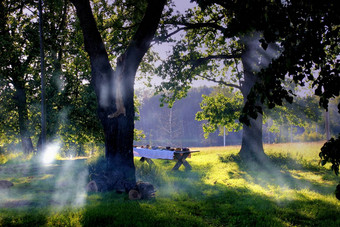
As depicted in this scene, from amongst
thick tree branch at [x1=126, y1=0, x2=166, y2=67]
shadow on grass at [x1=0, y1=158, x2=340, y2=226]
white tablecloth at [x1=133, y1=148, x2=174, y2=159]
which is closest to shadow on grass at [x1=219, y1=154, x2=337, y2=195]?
shadow on grass at [x1=0, y1=158, x2=340, y2=226]

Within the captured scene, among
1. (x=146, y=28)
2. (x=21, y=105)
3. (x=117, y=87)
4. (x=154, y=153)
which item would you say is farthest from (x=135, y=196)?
(x=21, y=105)

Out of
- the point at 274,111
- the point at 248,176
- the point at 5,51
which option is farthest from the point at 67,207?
the point at 5,51

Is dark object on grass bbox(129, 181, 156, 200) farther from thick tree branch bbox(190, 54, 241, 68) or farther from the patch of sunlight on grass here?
thick tree branch bbox(190, 54, 241, 68)

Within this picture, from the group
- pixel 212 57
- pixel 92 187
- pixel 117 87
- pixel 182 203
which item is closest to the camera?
pixel 182 203

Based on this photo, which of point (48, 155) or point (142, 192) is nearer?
point (142, 192)

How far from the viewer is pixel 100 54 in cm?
886

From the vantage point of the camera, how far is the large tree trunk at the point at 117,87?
28.5 feet

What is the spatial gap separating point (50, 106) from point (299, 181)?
1705cm

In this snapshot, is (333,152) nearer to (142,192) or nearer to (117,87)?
(142,192)

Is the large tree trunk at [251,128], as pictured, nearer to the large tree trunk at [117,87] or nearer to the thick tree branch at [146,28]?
the thick tree branch at [146,28]

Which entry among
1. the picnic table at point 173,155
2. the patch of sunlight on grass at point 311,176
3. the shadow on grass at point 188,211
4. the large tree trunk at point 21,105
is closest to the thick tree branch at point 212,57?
the picnic table at point 173,155

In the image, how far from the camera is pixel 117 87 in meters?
8.66

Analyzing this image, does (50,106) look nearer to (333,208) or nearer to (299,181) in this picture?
(299,181)

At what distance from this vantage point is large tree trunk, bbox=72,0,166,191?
28.5ft
